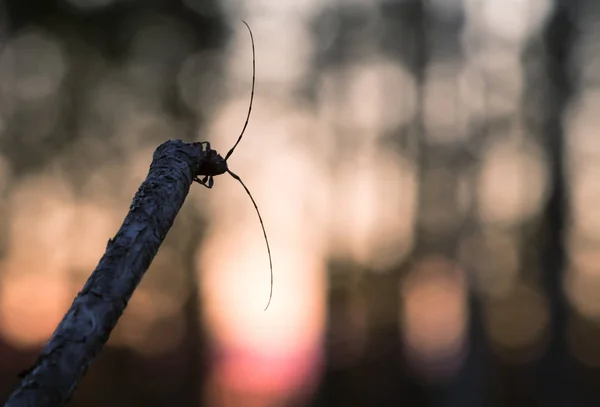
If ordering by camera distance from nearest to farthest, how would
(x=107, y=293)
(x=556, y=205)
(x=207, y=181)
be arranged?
(x=107, y=293) < (x=207, y=181) < (x=556, y=205)

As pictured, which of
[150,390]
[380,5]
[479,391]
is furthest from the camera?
[380,5]

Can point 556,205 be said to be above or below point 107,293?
above

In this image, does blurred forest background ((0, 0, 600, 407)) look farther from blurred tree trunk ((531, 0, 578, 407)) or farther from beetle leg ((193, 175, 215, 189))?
beetle leg ((193, 175, 215, 189))

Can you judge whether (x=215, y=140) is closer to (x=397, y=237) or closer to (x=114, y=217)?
(x=114, y=217)

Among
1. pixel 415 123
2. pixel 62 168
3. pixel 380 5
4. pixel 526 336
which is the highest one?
pixel 380 5

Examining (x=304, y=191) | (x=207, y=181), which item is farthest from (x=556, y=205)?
(x=207, y=181)

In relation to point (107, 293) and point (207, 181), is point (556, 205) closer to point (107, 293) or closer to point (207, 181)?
point (207, 181)

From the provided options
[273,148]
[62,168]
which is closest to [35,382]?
[273,148]

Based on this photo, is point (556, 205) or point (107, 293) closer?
point (107, 293)

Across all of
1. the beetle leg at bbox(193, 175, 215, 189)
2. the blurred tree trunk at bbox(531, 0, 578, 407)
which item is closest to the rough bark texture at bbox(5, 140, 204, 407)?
the beetle leg at bbox(193, 175, 215, 189)
